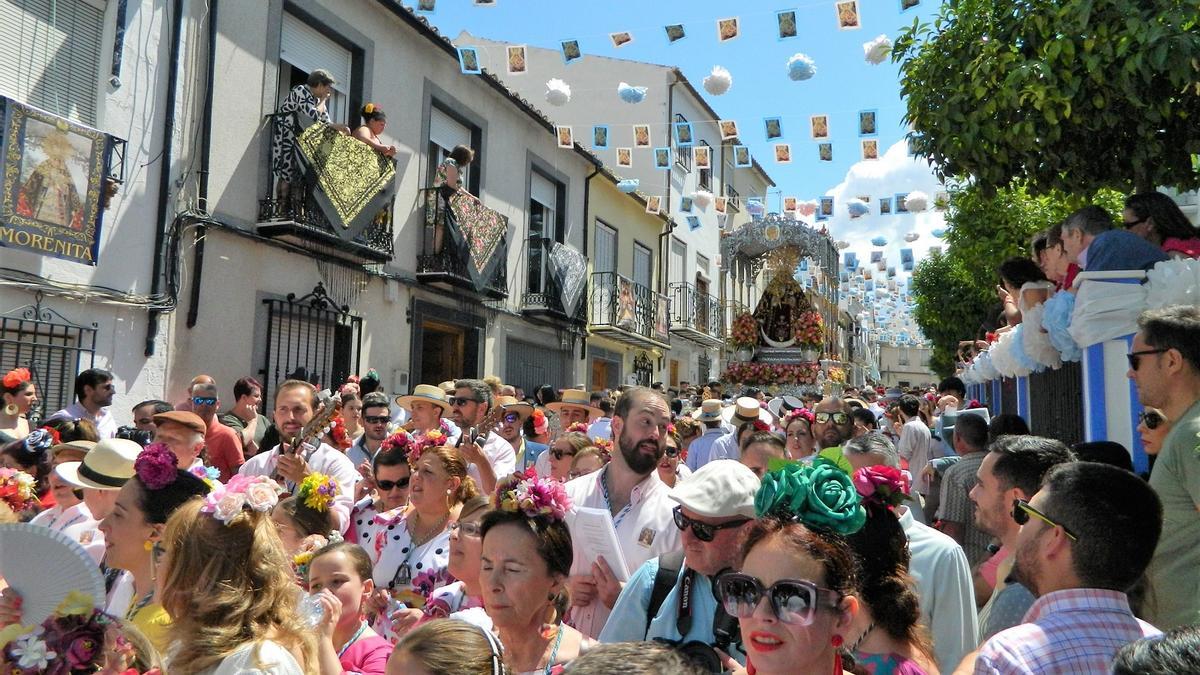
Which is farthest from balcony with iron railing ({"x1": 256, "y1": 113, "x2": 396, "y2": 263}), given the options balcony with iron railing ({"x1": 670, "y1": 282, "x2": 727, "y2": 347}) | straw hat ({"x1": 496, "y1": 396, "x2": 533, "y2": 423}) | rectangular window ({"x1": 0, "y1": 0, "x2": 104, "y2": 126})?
balcony with iron railing ({"x1": 670, "y1": 282, "x2": 727, "y2": 347})

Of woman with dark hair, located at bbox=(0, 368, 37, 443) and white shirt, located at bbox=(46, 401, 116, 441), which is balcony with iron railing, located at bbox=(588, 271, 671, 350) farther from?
woman with dark hair, located at bbox=(0, 368, 37, 443)

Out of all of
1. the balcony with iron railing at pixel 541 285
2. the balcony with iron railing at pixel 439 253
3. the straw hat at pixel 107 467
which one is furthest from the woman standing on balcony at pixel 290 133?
the straw hat at pixel 107 467

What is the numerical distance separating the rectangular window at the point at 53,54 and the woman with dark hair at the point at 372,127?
127 inches

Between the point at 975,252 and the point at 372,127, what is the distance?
1037cm

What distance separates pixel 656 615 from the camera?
287cm

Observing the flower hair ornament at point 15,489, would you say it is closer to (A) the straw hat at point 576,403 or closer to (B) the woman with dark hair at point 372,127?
(A) the straw hat at point 576,403

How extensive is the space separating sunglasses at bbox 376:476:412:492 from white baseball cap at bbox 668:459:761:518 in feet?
7.49

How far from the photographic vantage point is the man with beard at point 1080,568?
2.23 metres

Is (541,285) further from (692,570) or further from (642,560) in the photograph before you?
(692,570)

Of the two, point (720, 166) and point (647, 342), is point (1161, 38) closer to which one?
point (647, 342)

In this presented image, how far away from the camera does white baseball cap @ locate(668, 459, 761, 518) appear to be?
9.49ft

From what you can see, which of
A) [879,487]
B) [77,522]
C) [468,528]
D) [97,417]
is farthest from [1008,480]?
[97,417]

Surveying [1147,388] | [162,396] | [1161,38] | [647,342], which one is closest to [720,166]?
[647,342]

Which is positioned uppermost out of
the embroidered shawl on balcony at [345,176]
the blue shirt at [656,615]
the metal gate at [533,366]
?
the embroidered shawl on balcony at [345,176]
